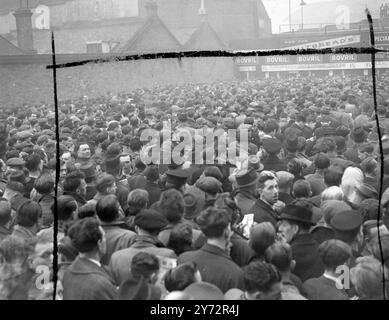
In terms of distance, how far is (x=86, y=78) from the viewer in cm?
1797

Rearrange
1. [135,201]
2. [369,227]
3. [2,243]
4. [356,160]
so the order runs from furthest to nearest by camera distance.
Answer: [356,160] < [135,201] < [369,227] < [2,243]

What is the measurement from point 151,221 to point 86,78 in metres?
14.3

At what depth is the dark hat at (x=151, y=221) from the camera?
4328 millimetres

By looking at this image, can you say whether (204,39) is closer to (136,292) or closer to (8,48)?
(8,48)

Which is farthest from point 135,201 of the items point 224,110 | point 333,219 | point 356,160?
A: point 224,110

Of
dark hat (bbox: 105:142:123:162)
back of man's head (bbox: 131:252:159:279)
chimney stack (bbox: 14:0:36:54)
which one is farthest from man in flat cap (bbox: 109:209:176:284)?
chimney stack (bbox: 14:0:36:54)

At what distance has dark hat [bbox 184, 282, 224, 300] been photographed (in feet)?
10.9

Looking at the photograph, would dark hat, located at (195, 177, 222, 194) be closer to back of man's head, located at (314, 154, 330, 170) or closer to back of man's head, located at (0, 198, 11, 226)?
back of man's head, located at (314, 154, 330, 170)

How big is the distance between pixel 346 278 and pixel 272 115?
7489 mm

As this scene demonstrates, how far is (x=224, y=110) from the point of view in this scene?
1212 centimetres

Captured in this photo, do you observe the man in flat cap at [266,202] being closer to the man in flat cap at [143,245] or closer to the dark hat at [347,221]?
the dark hat at [347,221]

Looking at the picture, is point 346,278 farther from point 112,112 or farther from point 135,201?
point 112,112
